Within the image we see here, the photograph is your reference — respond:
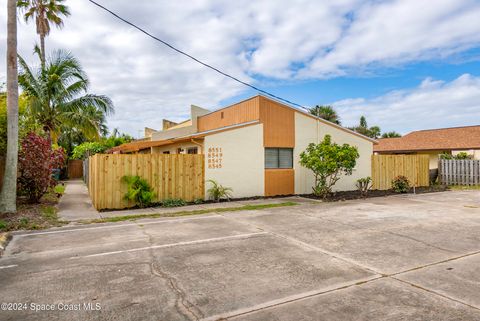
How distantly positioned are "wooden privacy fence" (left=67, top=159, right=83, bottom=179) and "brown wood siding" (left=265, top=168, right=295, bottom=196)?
2396cm

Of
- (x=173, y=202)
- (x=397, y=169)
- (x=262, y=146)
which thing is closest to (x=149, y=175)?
(x=173, y=202)

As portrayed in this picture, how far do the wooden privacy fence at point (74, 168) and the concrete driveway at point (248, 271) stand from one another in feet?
85.0

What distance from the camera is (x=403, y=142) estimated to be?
31.8 meters

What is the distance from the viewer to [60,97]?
17.7 metres

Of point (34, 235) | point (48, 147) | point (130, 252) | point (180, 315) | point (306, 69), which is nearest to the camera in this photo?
point (180, 315)

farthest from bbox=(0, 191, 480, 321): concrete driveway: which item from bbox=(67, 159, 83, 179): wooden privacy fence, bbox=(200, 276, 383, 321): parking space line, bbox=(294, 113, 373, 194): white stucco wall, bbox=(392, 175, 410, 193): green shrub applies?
bbox=(67, 159, 83, 179): wooden privacy fence

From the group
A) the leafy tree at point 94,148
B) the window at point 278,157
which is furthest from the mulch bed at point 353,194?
the leafy tree at point 94,148

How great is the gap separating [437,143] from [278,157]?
20.0m

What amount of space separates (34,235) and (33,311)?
15.0ft

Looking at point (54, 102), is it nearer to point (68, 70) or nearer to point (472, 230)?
point (68, 70)

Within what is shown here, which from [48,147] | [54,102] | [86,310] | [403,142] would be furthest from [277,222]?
[403,142]

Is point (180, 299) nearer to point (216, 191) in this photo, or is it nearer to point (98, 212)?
point (98, 212)

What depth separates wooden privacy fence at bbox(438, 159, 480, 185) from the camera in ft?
63.5

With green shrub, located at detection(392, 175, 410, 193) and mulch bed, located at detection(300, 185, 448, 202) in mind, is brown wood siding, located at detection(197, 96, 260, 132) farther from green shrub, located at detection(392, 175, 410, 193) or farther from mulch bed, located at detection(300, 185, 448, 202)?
green shrub, located at detection(392, 175, 410, 193)
